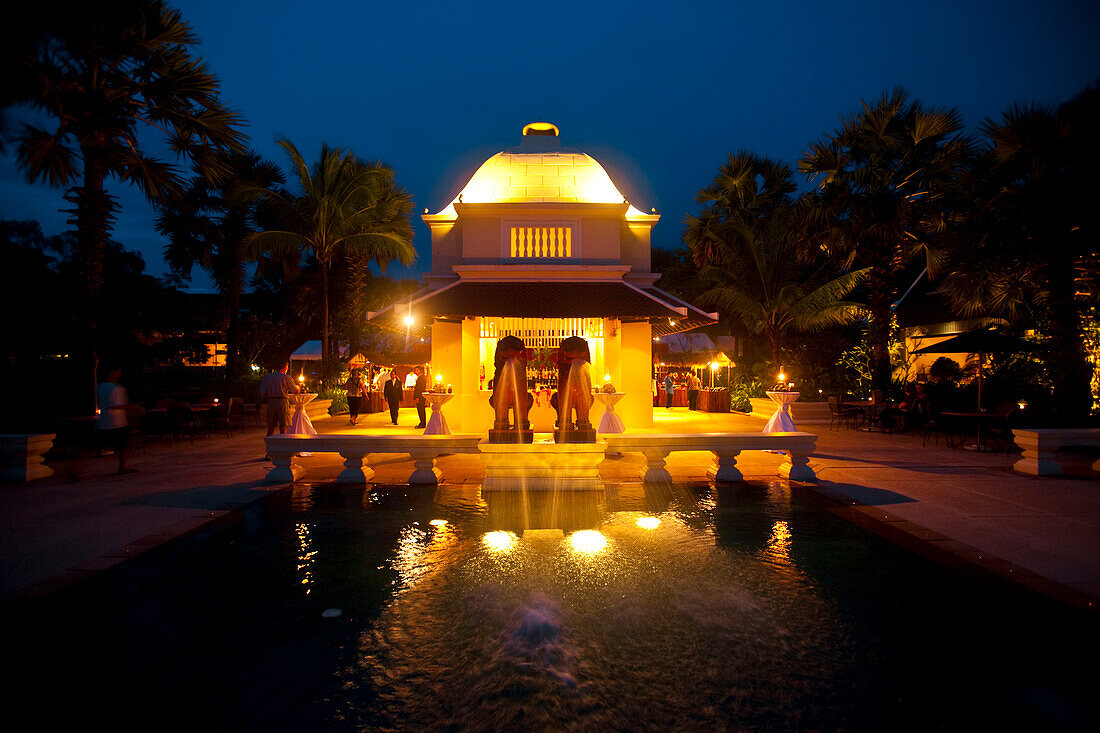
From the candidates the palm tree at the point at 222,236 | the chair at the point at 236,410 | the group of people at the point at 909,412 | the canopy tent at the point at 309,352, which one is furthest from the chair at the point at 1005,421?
the canopy tent at the point at 309,352

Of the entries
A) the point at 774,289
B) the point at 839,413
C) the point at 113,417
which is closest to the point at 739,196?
the point at 774,289

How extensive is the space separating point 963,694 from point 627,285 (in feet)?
39.3

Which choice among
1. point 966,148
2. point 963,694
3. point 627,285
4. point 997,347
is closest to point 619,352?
point 627,285

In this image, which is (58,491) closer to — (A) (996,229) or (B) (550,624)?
(B) (550,624)

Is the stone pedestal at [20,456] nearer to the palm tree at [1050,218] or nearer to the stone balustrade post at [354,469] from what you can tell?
the stone balustrade post at [354,469]

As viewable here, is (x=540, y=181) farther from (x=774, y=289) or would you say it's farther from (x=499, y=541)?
(x=499, y=541)

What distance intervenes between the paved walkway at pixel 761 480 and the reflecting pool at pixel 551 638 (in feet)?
1.68

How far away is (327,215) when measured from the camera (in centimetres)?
2102

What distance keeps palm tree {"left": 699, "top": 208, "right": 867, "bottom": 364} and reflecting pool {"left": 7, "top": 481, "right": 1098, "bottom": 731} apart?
51.6 ft

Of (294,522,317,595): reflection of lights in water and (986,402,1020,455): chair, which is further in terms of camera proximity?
(986,402,1020,455): chair

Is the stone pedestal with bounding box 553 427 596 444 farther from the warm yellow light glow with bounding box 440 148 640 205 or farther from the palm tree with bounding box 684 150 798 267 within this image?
the palm tree with bounding box 684 150 798 267

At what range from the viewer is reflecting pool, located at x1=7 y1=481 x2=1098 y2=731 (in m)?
2.92

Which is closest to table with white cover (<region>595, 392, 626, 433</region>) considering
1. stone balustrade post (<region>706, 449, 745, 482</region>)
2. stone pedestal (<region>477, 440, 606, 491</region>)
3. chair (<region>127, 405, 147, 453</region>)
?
stone balustrade post (<region>706, 449, 745, 482</region>)

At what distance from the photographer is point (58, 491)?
797cm
